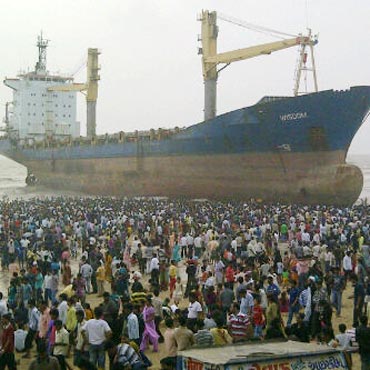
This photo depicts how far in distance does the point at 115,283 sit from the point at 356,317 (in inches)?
172

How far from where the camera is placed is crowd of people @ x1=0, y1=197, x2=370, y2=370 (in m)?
7.65

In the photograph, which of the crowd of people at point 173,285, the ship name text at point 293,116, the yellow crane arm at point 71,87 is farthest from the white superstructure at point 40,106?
the crowd of people at point 173,285

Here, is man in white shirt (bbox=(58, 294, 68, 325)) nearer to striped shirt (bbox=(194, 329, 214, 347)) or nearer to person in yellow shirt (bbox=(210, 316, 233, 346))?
striped shirt (bbox=(194, 329, 214, 347))

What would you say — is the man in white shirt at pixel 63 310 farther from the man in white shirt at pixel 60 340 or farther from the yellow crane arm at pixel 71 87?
the yellow crane arm at pixel 71 87

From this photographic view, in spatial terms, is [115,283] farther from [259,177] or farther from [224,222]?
[259,177]

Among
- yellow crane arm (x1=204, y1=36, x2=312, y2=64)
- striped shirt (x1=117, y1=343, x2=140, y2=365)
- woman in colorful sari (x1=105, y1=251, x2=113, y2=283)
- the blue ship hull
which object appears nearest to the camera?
striped shirt (x1=117, y1=343, x2=140, y2=365)

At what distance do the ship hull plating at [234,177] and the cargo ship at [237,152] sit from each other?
5 centimetres

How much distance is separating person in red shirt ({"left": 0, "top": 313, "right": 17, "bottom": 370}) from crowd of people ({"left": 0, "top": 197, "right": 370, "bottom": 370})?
13mm

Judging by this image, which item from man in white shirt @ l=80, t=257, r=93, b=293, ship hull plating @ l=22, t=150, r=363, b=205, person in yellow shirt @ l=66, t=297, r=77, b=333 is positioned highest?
ship hull plating @ l=22, t=150, r=363, b=205

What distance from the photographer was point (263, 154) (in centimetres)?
3062

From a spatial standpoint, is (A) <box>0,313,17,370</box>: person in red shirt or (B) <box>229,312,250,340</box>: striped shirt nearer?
(A) <box>0,313,17,370</box>: person in red shirt

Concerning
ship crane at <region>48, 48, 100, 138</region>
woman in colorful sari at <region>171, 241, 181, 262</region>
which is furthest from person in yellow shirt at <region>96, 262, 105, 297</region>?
ship crane at <region>48, 48, 100, 138</region>

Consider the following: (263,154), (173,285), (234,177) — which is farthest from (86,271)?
(234,177)

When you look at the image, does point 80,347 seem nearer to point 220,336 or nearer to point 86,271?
point 220,336
